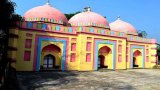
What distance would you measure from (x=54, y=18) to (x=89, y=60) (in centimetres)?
440

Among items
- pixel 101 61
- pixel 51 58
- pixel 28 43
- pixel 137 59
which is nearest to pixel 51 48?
pixel 51 58

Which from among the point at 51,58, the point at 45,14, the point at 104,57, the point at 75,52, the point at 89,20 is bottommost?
the point at 51,58

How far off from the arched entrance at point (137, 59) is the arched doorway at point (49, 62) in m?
9.07

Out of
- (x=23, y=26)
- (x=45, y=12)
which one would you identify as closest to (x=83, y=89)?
(x=23, y=26)

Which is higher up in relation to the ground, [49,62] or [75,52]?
[75,52]

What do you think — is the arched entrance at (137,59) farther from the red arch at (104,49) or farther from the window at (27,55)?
the window at (27,55)

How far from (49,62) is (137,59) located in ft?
32.1

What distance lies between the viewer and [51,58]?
16.5m

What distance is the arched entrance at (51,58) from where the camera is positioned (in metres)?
16.1

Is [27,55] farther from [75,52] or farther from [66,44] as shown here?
[75,52]

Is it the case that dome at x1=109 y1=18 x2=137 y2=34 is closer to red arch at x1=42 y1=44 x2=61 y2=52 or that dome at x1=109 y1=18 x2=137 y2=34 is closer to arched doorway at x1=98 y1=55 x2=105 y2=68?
arched doorway at x1=98 y1=55 x2=105 y2=68

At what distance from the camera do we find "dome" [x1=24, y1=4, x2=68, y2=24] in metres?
17.2

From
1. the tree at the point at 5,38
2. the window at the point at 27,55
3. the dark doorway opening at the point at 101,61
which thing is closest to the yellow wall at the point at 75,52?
the window at the point at 27,55

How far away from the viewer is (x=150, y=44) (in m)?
22.4
